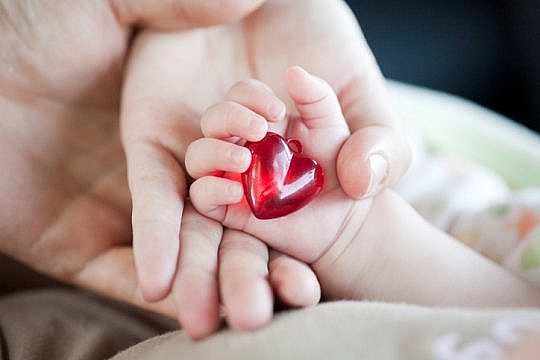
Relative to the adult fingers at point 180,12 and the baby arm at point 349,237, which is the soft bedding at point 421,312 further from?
the adult fingers at point 180,12

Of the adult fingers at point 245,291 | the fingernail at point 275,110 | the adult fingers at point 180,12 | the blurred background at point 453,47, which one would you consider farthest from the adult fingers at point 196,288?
the blurred background at point 453,47

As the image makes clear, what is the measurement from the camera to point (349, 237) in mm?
711

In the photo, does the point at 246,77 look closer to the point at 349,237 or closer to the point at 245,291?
the point at 349,237

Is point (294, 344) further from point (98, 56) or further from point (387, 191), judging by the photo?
point (98, 56)

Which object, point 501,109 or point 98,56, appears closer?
point 98,56

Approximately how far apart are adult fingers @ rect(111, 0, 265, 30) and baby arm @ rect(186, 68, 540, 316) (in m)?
0.15

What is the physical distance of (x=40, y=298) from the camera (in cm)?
87

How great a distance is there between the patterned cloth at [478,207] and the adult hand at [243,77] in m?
0.18

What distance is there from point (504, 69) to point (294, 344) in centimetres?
119

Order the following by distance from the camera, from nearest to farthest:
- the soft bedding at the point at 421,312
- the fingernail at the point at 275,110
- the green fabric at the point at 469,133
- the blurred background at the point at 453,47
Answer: the soft bedding at the point at 421,312 < the fingernail at the point at 275,110 < the green fabric at the point at 469,133 < the blurred background at the point at 453,47

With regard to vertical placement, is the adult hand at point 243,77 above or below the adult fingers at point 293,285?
above

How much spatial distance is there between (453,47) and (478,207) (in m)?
0.69

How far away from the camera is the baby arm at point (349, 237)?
66cm

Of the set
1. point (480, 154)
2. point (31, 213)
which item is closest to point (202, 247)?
point (31, 213)
